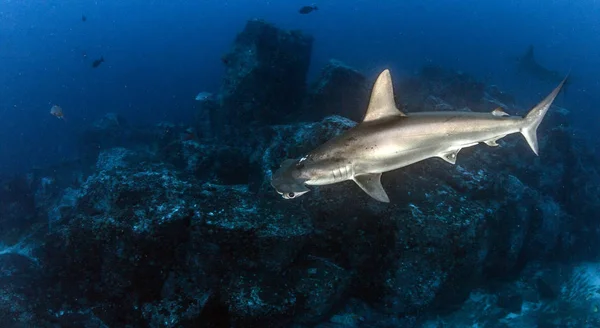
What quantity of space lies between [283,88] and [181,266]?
37.4 feet

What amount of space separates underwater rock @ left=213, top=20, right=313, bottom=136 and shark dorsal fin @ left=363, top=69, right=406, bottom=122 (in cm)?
1066

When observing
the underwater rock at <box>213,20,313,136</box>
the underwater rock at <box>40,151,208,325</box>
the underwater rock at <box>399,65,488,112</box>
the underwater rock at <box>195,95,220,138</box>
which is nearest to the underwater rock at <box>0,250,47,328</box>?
the underwater rock at <box>40,151,208,325</box>

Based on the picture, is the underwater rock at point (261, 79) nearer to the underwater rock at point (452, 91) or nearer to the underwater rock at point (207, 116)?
the underwater rock at point (207, 116)

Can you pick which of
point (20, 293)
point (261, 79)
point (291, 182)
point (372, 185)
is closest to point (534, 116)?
point (372, 185)

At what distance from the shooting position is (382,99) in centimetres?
403

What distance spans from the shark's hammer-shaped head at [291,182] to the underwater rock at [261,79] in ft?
34.1

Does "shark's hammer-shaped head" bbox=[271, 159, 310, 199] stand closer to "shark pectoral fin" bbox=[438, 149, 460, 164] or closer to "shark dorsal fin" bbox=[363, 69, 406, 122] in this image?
"shark dorsal fin" bbox=[363, 69, 406, 122]

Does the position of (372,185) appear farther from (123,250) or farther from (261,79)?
(261,79)

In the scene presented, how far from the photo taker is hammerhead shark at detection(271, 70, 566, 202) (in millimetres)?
4004

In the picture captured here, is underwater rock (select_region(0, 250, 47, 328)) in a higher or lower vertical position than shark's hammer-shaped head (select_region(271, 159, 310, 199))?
lower

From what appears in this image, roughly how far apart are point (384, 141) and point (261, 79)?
1270 centimetres

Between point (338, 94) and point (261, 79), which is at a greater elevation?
point (338, 94)

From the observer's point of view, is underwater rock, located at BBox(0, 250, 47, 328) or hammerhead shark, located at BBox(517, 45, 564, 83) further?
hammerhead shark, located at BBox(517, 45, 564, 83)

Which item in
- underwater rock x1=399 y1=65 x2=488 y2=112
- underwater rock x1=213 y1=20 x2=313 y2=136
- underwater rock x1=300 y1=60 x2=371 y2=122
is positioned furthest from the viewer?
underwater rock x1=213 y1=20 x2=313 y2=136
